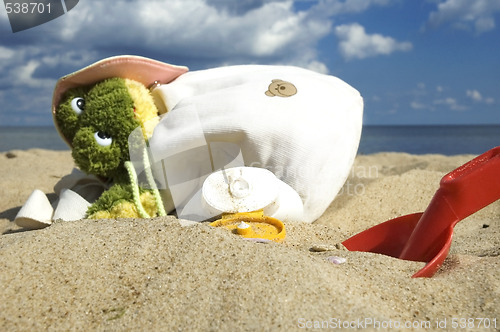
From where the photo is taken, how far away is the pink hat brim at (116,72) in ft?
7.43

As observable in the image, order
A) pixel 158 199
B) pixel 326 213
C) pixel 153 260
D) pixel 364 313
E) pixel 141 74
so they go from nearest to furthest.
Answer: pixel 364 313, pixel 153 260, pixel 158 199, pixel 141 74, pixel 326 213

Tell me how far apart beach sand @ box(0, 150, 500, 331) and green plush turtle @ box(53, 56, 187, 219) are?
50 centimetres

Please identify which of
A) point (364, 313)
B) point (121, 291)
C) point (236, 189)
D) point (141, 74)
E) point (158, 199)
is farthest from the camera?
point (141, 74)

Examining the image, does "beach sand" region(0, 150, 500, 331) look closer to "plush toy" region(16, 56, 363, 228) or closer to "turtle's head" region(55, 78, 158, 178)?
"plush toy" region(16, 56, 363, 228)

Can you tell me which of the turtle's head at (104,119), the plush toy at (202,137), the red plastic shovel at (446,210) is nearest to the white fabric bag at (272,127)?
the plush toy at (202,137)


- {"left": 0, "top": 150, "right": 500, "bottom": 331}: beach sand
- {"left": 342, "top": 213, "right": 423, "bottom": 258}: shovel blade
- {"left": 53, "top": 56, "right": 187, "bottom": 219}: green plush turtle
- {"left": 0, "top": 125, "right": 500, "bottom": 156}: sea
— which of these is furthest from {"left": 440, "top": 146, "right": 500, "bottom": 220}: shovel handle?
{"left": 0, "top": 125, "right": 500, "bottom": 156}: sea

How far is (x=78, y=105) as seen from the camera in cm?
229

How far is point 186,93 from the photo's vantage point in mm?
2363

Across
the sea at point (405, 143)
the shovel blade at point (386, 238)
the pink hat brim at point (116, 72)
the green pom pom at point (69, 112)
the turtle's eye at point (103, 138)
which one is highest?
the pink hat brim at point (116, 72)

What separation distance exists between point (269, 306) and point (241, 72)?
1608 millimetres

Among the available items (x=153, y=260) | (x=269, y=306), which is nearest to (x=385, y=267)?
(x=269, y=306)

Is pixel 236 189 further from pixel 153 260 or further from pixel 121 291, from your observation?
pixel 121 291

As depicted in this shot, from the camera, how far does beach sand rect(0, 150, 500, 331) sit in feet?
3.62

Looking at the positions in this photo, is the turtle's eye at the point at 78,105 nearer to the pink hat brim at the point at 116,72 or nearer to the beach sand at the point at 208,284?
the pink hat brim at the point at 116,72
